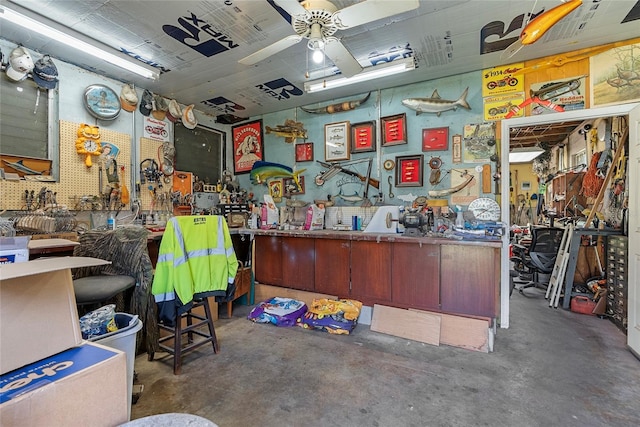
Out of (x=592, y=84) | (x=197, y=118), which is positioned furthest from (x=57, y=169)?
(x=592, y=84)

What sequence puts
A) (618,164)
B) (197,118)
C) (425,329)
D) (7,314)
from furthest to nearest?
(197,118) → (618,164) → (425,329) → (7,314)

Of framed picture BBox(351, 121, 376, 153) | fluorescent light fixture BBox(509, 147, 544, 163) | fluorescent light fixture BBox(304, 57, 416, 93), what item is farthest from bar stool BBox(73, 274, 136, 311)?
fluorescent light fixture BBox(509, 147, 544, 163)

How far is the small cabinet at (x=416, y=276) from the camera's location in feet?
9.85

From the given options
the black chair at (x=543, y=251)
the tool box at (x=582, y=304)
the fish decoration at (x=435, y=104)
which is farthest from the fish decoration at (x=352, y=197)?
the tool box at (x=582, y=304)

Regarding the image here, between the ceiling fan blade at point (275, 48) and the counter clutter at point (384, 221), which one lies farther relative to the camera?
the counter clutter at point (384, 221)

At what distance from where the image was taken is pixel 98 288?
1.91 metres

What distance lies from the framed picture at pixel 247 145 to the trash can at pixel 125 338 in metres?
3.69

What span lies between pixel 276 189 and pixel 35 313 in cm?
390

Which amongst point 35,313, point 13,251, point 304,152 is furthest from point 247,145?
point 35,313

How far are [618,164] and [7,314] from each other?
18.6 ft

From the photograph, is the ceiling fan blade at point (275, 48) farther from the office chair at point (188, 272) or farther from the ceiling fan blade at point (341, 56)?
the office chair at point (188, 272)

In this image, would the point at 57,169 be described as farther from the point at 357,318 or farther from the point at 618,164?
the point at 618,164

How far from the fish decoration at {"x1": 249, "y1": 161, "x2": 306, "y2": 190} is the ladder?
3.83 m

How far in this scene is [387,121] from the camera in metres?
4.00
